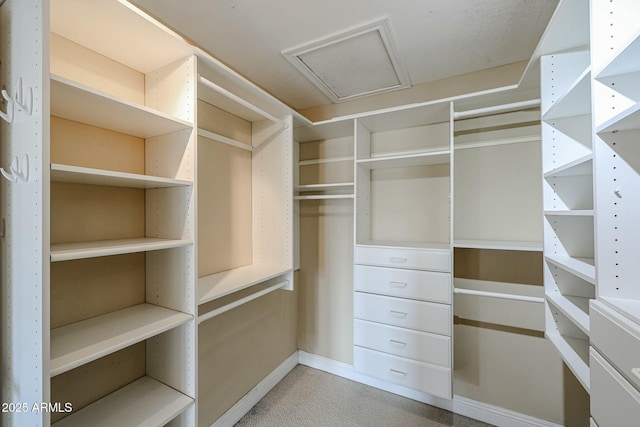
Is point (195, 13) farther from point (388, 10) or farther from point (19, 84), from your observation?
point (388, 10)

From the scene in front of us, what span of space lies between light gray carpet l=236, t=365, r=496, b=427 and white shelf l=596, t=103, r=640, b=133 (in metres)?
2.04

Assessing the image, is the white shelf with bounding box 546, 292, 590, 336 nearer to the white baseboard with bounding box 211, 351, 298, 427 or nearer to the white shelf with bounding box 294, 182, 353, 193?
the white shelf with bounding box 294, 182, 353, 193

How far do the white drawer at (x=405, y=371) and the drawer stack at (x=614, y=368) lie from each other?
98cm

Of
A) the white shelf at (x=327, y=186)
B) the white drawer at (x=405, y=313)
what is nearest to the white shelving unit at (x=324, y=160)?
the white shelf at (x=327, y=186)

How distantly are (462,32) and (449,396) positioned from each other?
88.3 inches

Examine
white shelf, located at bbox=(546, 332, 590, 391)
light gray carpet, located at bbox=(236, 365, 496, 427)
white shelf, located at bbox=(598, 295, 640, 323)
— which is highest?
white shelf, located at bbox=(598, 295, 640, 323)

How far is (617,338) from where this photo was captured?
0.72 metres

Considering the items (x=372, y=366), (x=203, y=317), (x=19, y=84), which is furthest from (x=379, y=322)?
(x=19, y=84)

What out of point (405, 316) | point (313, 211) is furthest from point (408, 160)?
point (405, 316)

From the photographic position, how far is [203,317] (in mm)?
1332

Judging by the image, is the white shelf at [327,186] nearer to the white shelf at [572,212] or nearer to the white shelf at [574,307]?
the white shelf at [572,212]

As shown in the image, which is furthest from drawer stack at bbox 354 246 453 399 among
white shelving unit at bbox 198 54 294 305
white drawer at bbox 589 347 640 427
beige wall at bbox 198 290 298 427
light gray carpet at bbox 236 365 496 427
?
white drawer at bbox 589 347 640 427

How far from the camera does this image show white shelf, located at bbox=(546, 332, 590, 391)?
1.03m

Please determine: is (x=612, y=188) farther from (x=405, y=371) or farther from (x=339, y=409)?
(x=339, y=409)
